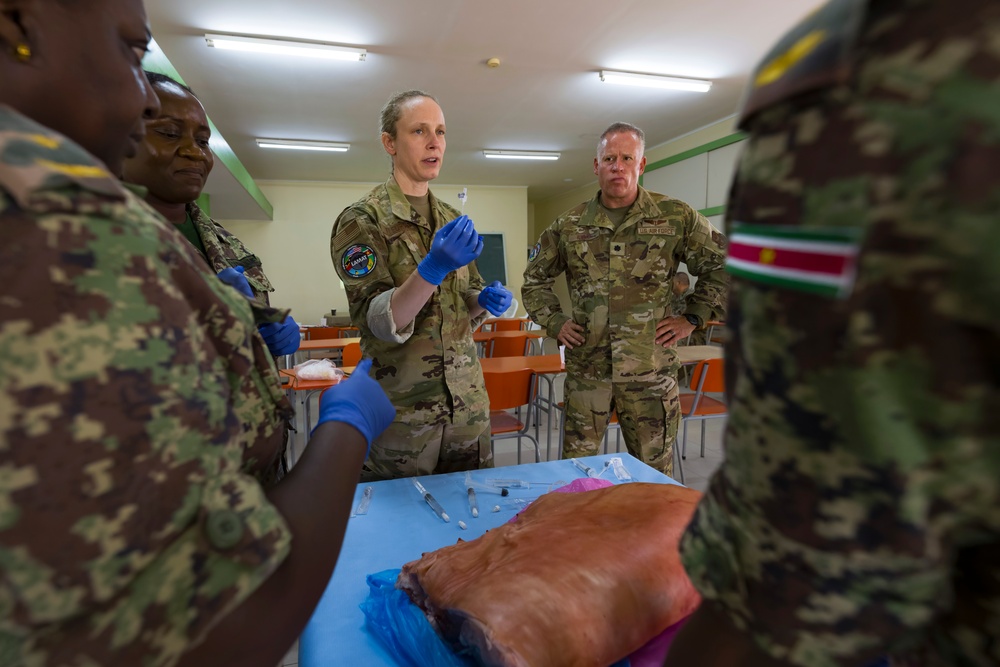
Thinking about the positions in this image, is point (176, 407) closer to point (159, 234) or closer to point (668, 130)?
point (159, 234)

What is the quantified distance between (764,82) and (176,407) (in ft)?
1.70

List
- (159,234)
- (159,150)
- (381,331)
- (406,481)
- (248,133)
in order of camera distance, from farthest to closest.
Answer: (248,133)
(381,331)
(406,481)
(159,150)
(159,234)

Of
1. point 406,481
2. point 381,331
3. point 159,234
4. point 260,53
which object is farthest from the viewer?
point 260,53

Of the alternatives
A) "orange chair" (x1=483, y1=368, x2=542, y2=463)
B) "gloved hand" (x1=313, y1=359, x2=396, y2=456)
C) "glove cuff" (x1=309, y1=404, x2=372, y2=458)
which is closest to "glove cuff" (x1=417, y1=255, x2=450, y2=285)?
"gloved hand" (x1=313, y1=359, x2=396, y2=456)

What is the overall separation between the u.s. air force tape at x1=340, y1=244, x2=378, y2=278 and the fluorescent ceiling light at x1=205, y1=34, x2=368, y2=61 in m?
3.14

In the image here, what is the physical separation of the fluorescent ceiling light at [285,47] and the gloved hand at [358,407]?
13.4 ft

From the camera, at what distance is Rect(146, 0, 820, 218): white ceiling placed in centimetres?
353

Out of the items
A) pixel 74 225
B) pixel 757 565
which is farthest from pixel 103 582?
pixel 757 565

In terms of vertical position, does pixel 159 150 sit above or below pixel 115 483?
above

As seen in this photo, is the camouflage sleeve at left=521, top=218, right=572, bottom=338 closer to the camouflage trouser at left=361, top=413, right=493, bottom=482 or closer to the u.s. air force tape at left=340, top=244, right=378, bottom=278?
the camouflage trouser at left=361, top=413, right=493, bottom=482

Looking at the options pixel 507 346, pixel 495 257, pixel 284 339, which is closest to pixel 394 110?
pixel 284 339

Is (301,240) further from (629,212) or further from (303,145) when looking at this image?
(629,212)

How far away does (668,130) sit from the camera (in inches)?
255

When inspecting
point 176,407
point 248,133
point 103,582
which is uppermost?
point 248,133
